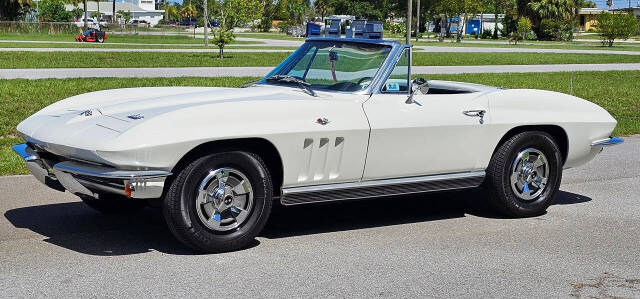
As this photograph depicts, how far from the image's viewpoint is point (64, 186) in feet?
18.0

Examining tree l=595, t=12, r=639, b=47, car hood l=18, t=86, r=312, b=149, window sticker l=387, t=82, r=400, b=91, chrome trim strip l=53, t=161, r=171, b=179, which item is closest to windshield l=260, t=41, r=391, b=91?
window sticker l=387, t=82, r=400, b=91

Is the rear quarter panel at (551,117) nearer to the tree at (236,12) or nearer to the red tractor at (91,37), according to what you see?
the tree at (236,12)

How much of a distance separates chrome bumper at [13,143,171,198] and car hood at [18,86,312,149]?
15 cm

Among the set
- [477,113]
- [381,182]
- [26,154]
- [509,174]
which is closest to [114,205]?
[26,154]

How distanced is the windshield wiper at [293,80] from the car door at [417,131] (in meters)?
0.48

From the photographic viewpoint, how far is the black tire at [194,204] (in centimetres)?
536

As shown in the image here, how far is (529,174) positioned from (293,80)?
6.76 ft

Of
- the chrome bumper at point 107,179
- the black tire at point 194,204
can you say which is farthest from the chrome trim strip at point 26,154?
the black tire at point 194,204

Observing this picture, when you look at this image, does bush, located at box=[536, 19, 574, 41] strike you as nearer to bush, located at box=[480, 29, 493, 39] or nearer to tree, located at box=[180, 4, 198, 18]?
bush, located at box=[480, 29, 493, 39]

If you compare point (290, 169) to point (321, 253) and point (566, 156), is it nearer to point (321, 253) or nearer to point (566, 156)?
point (321, 253)

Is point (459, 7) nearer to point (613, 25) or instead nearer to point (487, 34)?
point (613, 25)

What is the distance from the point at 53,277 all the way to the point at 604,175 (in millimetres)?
6274

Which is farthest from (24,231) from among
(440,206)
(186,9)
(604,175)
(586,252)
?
(186,9)

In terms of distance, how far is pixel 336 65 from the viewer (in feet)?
21.7
